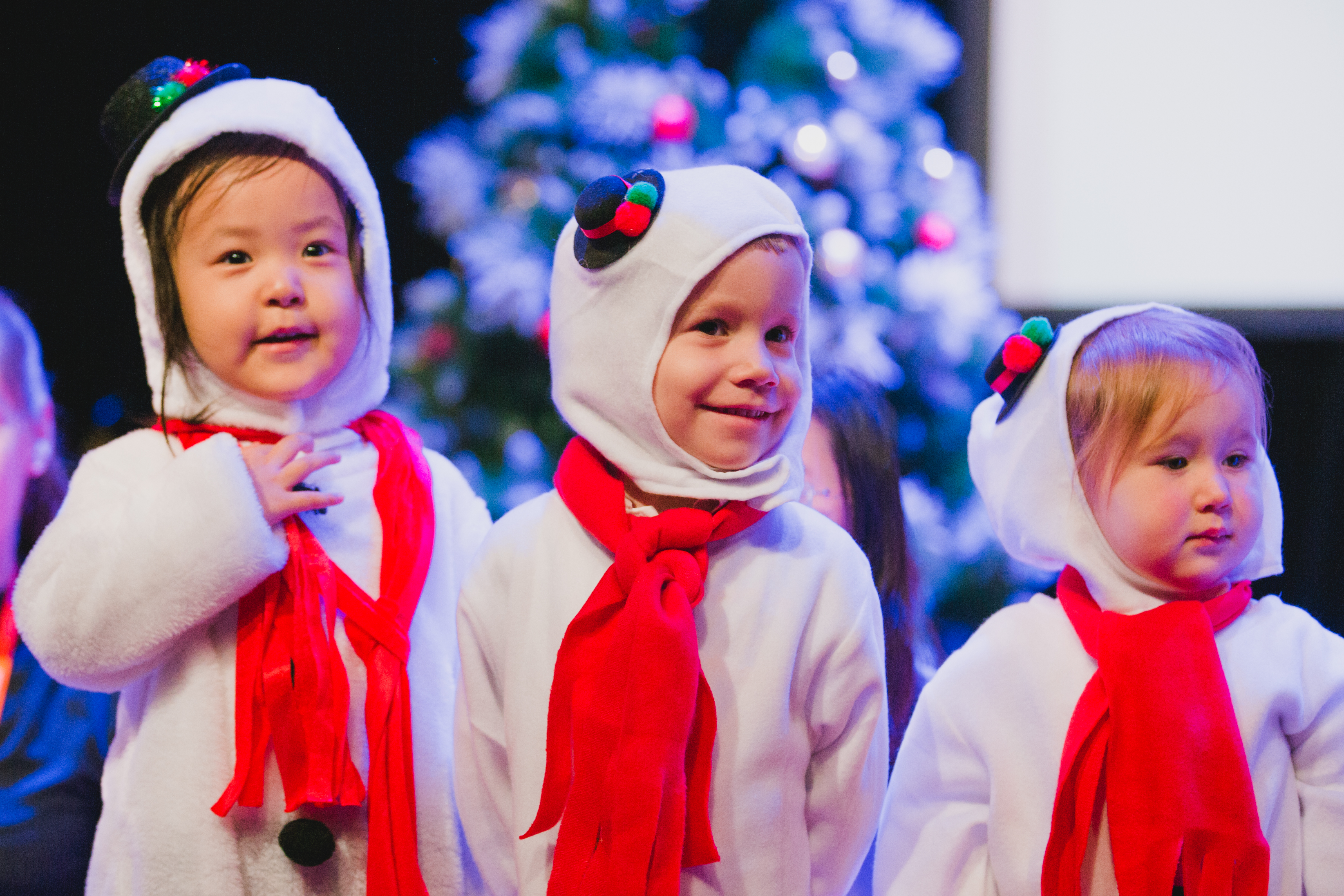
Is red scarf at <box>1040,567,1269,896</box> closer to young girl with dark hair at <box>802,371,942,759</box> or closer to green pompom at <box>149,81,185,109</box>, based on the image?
young girl with dark hair at <box>802,371,942,759</box>

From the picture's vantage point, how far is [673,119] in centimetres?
221

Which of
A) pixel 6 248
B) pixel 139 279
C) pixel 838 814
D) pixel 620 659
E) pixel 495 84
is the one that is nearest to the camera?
pixel 620 659

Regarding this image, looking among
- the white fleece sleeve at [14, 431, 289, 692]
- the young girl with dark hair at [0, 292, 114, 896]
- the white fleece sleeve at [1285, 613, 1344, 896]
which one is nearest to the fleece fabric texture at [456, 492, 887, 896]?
the white fleece sleeve at [14, 431, 289, 692]

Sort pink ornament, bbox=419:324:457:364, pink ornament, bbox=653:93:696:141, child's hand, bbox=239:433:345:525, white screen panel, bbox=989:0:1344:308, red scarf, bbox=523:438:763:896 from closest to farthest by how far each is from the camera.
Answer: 1. red scarf, bbox=523:438:763:896
2. child's hand, bbox=239:433:345:525
3. pink ornament, bbox=653:93:696:141
4. pink ornament, bbox=419:324:457:364
5. white screen panel, bbox=989:0:1344:308

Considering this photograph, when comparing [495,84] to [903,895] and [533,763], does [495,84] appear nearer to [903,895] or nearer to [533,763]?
[533,763]

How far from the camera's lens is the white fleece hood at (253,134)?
59.1 inches

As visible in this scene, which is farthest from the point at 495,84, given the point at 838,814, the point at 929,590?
the point at 838,814

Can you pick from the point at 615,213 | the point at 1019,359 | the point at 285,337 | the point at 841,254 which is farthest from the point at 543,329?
the point at 1019,359

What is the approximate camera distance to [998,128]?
3133 mm

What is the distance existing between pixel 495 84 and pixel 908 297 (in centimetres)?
110

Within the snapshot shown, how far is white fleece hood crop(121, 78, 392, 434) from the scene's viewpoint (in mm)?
1501

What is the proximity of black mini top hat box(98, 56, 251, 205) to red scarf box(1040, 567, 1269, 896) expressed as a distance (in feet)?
5.09

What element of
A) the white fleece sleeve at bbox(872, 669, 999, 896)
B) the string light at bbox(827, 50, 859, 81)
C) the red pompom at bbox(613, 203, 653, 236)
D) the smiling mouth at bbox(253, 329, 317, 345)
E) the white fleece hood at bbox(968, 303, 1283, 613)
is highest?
the string light at bbox(827, 50, 859, 81)

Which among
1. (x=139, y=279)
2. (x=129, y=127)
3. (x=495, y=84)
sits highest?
(x=495, y=84)
